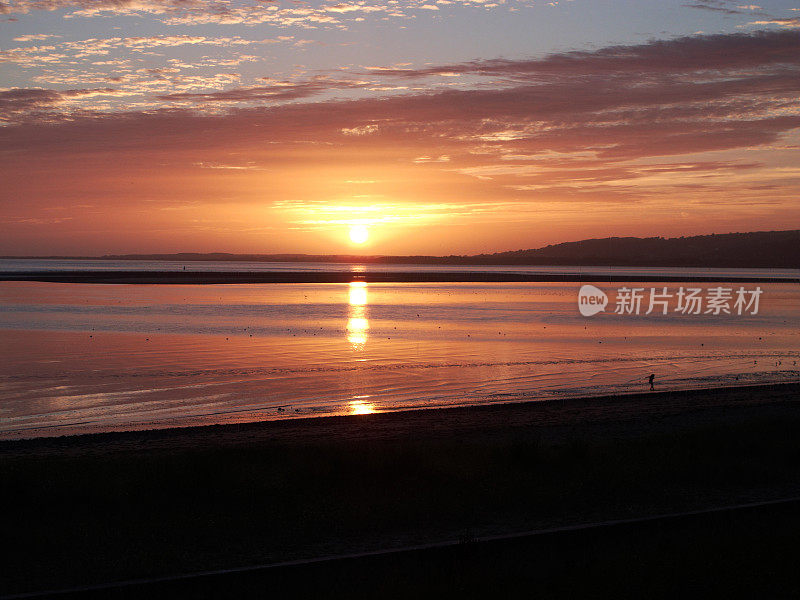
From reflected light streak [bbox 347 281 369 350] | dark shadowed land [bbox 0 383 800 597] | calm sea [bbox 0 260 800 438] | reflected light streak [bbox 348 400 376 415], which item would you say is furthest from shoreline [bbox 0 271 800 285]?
dark shadowed land [bbox 0 383 800 597]

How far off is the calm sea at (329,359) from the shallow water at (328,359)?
0.08m

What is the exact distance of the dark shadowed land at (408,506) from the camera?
24.9 ft

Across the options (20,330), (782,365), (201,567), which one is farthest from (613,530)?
(20,330)

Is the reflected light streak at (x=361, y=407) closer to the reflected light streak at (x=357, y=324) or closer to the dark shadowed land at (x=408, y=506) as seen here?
the dark shadowed land at (x=408, y=506)

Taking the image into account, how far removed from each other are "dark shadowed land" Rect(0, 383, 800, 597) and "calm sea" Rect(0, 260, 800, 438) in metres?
3.51

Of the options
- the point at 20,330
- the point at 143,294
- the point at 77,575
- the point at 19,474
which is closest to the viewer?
the point at 77,575

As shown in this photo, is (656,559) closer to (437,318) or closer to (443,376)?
(443,376)

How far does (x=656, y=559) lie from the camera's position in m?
8.02

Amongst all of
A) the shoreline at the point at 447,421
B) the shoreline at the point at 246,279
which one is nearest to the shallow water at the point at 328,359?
the shoreline at the point at 447,421

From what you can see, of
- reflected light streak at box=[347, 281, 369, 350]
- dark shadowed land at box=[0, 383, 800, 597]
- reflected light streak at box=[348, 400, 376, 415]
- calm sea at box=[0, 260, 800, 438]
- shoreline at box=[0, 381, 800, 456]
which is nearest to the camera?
dark shadowed land at box=[0, 383, 800, 597]

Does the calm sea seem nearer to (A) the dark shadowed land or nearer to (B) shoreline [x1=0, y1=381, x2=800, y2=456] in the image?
(B) shoreline [x1=0, y1=381, x2=800, y2=456]

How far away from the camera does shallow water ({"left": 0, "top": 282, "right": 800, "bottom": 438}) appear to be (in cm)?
1897

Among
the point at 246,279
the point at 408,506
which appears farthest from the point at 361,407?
the point at 246,279

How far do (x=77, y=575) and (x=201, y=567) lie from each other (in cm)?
127
